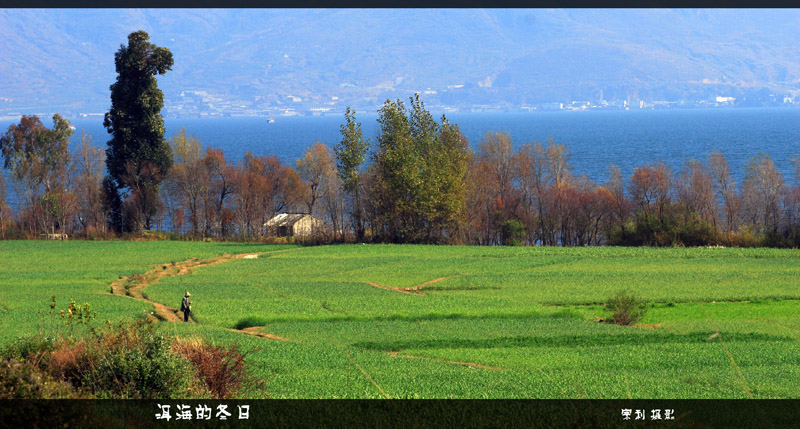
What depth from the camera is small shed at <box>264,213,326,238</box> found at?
7975 centimetres

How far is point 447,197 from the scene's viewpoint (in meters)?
66.1

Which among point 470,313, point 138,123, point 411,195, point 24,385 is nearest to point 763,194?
point 411,195

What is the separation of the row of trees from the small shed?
4.74 feet

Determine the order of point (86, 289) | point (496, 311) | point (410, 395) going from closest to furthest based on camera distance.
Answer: point (410, 395), point (496, 311), point (86, 289)

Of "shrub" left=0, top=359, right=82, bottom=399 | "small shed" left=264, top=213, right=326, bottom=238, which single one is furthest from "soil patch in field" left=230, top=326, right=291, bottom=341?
"small shed" left=264, top=213, right=326, bottom=238

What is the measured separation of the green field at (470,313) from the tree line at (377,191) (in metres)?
8.30

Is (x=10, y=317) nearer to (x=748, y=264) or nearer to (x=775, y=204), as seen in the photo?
(x=748, y=264)

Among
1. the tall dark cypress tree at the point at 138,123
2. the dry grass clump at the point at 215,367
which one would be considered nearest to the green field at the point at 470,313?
the dry grass clump at the point at 215,367

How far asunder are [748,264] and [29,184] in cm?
6837

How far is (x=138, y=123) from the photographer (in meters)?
72.0

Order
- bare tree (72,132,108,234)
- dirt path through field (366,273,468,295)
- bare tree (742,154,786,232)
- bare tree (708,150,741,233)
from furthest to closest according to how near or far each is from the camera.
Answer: bare tree (72,132,108,234) < bare tree (708,150,741,233) < bare tree (742,154,786,232) < dirt path through field (366,273,468,295)

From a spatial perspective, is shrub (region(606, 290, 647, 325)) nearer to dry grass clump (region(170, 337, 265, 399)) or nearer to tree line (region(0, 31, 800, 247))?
dry grass clump (region(170, 337, 265, 399))

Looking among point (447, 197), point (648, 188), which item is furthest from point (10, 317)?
point (648, 188)

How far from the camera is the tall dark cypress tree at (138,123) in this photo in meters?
71.6
